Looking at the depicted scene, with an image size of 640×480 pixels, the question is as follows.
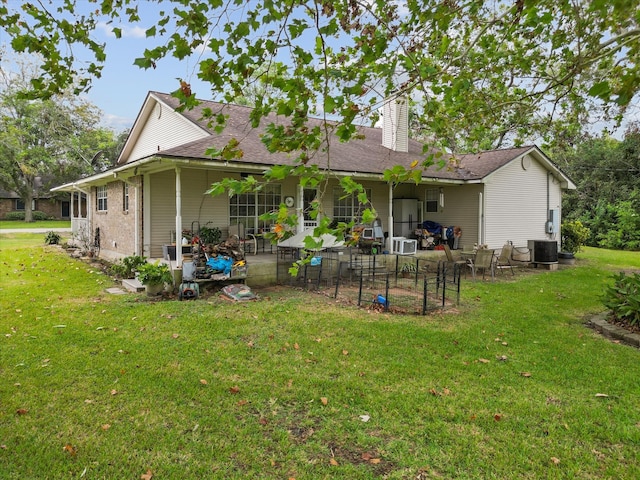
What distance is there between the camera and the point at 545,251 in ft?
48.1

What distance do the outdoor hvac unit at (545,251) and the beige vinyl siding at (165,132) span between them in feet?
40.1

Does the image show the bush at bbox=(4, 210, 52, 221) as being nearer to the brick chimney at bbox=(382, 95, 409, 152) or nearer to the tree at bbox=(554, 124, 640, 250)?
the brick chimney at bbox=(382, 95, 409, 152)

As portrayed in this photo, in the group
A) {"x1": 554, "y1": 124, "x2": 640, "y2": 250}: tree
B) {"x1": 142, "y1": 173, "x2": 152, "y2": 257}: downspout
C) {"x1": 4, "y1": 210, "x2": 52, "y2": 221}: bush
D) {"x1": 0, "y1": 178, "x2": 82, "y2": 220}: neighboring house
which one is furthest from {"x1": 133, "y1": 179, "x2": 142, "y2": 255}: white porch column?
{"x1": 0, "y1": 178, "x2": 82, "y2": 220}: neighboring house

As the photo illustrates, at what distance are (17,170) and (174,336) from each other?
37.8m

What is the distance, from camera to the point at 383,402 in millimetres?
4090

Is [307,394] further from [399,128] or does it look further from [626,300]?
[399,128]

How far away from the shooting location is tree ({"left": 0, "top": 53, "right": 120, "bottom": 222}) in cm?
3034

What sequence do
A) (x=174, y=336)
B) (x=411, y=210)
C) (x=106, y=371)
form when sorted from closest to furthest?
(x=106, y=371), (x=174, y=336), (x=411, y=210)

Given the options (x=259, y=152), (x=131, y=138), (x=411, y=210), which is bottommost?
(x=411, y=210)

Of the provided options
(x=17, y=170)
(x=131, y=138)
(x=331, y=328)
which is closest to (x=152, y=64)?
(x=331, y=328)

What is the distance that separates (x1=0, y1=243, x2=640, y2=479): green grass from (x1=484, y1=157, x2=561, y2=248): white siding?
7993mm

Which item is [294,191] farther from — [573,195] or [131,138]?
[573,195]

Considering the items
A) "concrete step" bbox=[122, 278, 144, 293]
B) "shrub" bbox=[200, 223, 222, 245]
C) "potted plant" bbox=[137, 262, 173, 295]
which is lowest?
"concrete step" bbox=[122, 278, 144, 293]

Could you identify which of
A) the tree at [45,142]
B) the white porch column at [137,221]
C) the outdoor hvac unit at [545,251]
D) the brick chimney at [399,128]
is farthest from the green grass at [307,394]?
the tree at [45,142]
